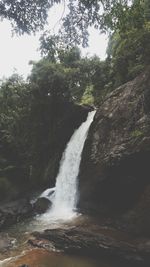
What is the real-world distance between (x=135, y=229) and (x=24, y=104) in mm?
13380

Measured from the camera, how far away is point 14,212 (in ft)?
48.5

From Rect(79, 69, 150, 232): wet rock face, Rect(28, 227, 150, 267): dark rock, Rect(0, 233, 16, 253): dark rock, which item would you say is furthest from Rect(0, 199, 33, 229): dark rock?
Rect(28, 227, 150, 267): dark rock

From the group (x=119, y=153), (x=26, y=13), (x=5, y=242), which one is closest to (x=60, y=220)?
(x=5, y=242)

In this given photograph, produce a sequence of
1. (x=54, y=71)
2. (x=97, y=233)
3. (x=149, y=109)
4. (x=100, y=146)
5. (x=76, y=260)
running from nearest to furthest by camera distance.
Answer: (x=76, y=260) < (x=97, y=233) < (x=149, y=109) < (x=100, y=146) < (x=54, y=71)

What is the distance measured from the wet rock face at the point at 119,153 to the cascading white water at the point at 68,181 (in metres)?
0.83

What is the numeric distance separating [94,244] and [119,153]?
13.8ft

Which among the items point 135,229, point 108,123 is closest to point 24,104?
point 108,123

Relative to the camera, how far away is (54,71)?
762 inches

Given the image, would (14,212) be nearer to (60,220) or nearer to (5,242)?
(60,220)

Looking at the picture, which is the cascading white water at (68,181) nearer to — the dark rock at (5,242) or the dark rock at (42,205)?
the dark rock at (42,205)

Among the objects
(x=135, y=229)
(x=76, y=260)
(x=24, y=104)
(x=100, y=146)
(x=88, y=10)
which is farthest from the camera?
(x=24, y=104)

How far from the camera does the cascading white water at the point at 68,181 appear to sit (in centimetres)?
1450

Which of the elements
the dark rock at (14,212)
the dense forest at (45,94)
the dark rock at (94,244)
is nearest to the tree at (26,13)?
the dense forest at (45,94)

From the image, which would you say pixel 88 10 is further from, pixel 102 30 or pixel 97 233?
A: pixel 97 233
